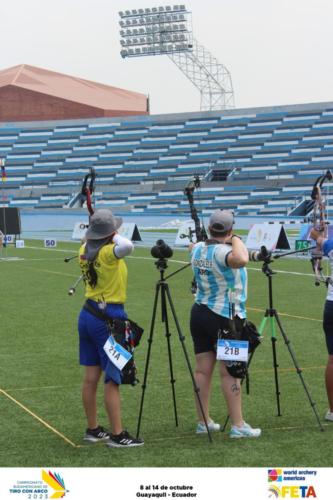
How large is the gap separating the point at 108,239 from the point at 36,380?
3.45 metres

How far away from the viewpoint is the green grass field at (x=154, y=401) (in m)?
6.30

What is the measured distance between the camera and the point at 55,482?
5215 mm

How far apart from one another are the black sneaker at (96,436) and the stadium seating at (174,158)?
52.2 meters

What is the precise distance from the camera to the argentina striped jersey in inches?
263

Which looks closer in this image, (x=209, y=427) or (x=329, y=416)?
(x=209, y=427)

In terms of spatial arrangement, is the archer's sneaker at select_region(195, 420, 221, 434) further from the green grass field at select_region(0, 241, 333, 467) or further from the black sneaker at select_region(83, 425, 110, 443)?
the black sneaker at select_region(83, 425, 110, 443)

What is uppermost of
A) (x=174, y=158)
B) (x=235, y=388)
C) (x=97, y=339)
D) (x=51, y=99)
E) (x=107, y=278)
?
(x=51, y=99)

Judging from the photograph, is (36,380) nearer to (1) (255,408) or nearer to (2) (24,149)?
(1) (255,408)

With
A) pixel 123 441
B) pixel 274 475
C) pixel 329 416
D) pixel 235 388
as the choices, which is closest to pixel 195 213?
pixel 235 388

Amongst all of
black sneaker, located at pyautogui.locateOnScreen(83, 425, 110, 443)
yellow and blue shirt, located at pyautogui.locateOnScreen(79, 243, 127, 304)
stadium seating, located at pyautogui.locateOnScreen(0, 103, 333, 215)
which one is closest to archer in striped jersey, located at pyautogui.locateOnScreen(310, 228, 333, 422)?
yellow and blue shirt, located at pyautogui.locateOnScreen(79, 243, 127, 304)

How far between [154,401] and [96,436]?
1.58 m

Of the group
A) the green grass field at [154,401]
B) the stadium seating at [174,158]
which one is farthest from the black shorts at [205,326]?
the stadium seating at [174,158]

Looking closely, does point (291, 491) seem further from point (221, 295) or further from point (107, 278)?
point (107, 278)

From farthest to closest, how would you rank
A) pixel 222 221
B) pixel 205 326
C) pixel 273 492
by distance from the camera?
pixel 205 326 → pixel 222 221 → pixel 273 492
